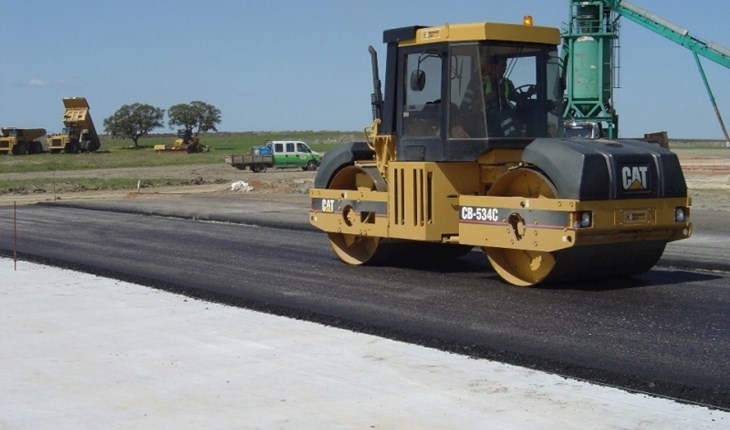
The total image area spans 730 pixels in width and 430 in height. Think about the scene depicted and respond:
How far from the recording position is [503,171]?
1212 cm

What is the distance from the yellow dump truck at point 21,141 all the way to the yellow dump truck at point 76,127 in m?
1.04

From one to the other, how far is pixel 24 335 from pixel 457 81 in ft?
17.8

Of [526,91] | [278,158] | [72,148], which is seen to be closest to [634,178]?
[526,91]

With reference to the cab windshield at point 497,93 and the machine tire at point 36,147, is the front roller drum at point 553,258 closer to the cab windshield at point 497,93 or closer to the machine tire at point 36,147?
the cab windshield at point 497,93

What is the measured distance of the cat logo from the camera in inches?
432

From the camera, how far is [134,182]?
137ft

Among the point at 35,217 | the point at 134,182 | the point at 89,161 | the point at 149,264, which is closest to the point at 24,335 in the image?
the point at 149,264

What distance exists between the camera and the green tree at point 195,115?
402 feet

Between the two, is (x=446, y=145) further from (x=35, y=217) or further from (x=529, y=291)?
(x=35, y=217)

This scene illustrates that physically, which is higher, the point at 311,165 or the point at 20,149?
the point at 20,149

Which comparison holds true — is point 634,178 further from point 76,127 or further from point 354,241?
point 76,127

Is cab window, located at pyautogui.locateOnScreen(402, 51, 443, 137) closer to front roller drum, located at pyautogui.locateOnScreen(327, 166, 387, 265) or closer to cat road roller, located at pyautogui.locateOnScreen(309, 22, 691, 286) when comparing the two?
cat road roller, located at pyautogui.locateOnScreen(309, 22, 691, 286)

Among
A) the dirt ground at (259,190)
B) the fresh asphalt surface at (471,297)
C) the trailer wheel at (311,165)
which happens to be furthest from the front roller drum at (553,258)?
the trailer wheel at (311,165)

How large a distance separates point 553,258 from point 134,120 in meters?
105
